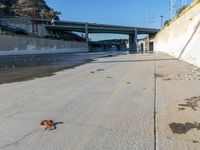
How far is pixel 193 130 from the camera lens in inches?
249

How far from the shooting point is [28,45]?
72938 millimetres

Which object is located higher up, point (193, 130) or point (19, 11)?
point (19, 11)

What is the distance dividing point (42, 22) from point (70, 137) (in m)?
152

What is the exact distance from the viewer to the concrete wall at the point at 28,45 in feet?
199

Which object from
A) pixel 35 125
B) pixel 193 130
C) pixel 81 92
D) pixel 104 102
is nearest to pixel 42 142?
pixel 35 125

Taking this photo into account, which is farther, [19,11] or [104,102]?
[19,11]

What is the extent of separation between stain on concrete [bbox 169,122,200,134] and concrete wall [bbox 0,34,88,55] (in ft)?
177

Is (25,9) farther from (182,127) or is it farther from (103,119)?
(182,127)

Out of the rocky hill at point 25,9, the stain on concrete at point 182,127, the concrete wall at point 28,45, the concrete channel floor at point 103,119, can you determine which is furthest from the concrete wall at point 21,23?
the stain on concrete at point 182,127

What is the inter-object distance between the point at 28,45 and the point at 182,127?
2710 inches

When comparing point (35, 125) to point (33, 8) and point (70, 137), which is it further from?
point (33, 8)

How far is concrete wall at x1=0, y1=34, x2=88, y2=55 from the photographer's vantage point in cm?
6060

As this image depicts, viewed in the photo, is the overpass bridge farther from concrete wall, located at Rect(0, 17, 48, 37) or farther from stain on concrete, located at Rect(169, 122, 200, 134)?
stain on concrete, located at Rect(169, 122, 200, 134)

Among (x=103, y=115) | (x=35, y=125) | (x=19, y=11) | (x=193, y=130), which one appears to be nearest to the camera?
(x=193, y=130)
